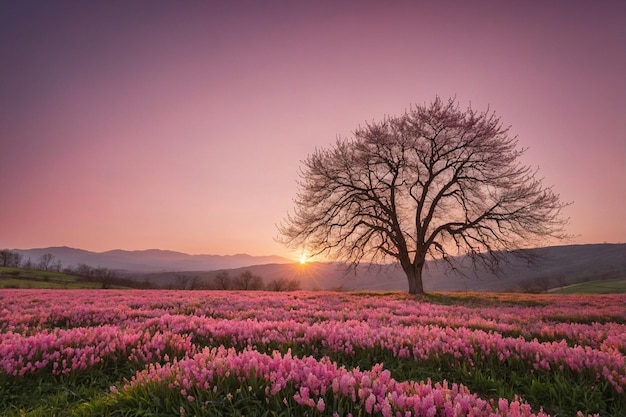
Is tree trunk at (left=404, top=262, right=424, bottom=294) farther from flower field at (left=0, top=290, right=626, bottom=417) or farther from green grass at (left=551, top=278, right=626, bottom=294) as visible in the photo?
green grass at (left=551, top=278, right=626, bottom=294)

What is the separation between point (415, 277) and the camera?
29.4m

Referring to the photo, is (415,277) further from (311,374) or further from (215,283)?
(215,283)

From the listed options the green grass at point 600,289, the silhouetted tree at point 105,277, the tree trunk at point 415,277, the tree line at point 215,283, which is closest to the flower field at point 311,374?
the tree trunk at point 415,277

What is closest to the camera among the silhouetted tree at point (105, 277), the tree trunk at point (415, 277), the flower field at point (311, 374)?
the flower field at point (311, 374)

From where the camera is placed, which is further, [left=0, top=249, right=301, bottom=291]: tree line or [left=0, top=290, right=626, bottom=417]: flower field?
[left=0, top=249, right=301, bottom=291]: tree line

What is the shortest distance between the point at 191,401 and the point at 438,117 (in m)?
30.2

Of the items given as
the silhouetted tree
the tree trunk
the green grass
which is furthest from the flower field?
the silhouetted tree

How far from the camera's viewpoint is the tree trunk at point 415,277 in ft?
96.1

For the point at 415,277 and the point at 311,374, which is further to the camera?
the point at 415,277

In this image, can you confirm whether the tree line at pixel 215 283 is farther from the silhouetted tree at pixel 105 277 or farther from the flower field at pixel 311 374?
the flower field at pixel 311 374

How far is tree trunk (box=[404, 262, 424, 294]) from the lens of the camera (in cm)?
2930

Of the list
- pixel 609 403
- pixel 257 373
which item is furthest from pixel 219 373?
pixel 609 403

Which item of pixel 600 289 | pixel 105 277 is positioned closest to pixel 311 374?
pixel 600 289

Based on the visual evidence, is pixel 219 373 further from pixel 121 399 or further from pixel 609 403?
pixel 609 403
